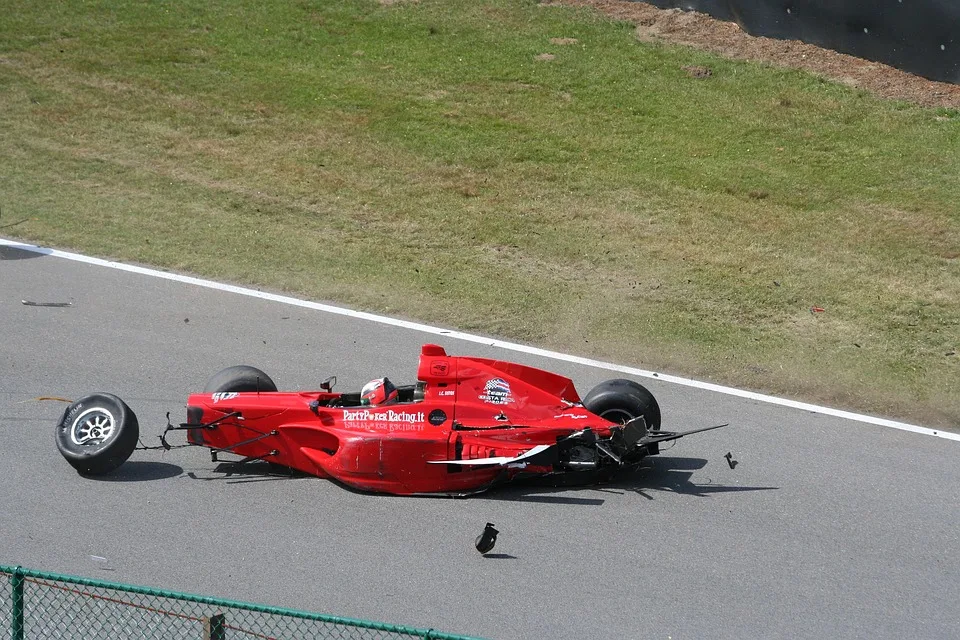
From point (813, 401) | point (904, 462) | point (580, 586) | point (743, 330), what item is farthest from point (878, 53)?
point (580, 586)

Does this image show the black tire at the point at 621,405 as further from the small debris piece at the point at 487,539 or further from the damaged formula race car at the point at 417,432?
the small debris piece at the point at 487,539

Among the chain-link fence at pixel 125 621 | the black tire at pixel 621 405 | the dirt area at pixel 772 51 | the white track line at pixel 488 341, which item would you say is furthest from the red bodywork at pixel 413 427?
the dirt area at pixel 772 51

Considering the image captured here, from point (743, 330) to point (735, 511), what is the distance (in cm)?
409

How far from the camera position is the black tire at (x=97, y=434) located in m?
8.73

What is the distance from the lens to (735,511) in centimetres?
859

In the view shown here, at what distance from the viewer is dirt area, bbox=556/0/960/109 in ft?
58.7

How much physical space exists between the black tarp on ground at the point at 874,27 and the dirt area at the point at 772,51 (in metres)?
0.15

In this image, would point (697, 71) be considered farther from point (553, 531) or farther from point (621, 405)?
point (553, 531)

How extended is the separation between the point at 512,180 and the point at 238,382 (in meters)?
7.77

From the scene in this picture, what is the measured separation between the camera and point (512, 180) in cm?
1625

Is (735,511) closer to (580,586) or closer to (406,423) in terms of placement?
(580,586)

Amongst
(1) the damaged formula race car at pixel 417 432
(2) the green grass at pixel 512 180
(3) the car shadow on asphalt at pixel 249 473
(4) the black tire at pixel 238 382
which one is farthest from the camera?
(2) the green grass at pixel 512 180

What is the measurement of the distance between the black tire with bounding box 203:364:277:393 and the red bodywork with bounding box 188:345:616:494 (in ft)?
0.83

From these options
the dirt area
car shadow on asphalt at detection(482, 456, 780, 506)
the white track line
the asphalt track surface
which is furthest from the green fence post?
the dirt area
